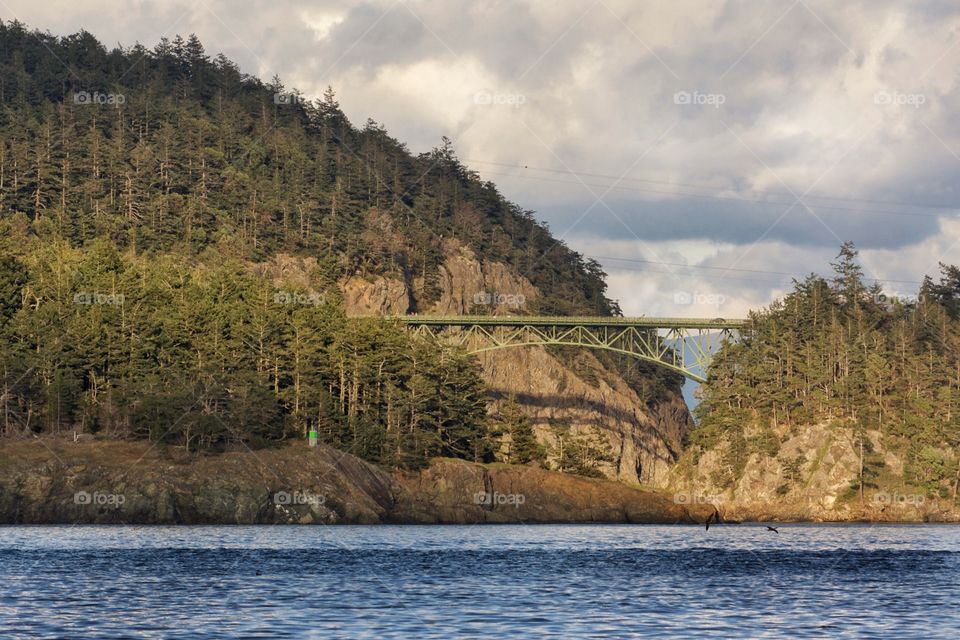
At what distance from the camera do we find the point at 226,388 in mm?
111062

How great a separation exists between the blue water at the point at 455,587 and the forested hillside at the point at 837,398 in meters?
58.0

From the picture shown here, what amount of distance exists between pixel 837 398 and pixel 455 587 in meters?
111

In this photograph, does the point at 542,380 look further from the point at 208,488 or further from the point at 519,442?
the point at 208,488

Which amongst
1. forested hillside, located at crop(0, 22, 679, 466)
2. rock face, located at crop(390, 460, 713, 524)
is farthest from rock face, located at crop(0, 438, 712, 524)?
forested hillside, located at crop(0, 22, 679, 466)

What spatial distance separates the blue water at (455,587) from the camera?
38.1 meters

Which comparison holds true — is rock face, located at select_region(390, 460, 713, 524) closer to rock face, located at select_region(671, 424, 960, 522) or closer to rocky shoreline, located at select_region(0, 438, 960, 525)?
rocky shoreline, located at select_region(0, 438, 960, 525)

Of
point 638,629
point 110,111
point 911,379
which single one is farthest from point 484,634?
point 110,111

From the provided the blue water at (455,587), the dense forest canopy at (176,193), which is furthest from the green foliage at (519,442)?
the blue water at (455,587)

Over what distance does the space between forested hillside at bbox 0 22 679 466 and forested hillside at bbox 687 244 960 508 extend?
34.2 m

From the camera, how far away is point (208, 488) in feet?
321

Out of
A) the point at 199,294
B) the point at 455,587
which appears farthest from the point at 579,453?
the point at 455,587

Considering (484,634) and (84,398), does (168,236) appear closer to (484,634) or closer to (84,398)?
(84,398)

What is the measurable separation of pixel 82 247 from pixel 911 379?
104 meters

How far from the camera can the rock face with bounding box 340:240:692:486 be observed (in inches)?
6781
